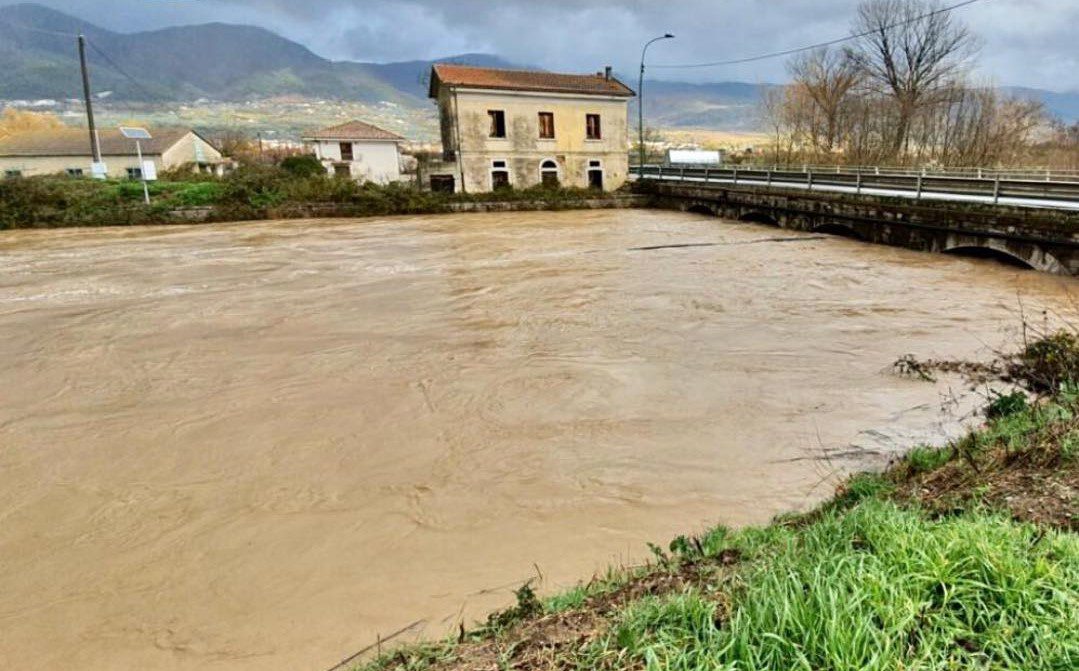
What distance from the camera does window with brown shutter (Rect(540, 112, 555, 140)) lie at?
36.8 meters

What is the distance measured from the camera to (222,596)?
4.35 metres

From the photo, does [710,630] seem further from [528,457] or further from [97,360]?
[97,360]

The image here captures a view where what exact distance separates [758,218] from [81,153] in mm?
49499

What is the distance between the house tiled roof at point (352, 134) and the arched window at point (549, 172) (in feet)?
60.8

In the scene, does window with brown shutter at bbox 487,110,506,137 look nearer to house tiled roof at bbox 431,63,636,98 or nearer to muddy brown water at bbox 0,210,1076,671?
house tiled roof at bbox 431,63,636,98

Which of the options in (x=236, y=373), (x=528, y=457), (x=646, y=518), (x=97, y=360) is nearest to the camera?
(x=646, y=518)

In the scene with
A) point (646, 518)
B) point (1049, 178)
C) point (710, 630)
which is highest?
point (1049, 178)

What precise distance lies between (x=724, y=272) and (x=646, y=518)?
12.8 metres

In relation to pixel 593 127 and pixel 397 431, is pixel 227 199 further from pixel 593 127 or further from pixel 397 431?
pixel 397 431

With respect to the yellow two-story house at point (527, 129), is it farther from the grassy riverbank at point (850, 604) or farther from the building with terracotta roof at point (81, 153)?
the grassy riverbank at point (850, 604)

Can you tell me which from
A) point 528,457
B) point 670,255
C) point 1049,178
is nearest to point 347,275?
point 670,255

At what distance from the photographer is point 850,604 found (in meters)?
2.25

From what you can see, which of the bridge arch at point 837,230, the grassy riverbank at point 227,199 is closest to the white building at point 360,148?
the grassy riverbank at point 227,199

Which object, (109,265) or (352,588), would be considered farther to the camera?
(109,265)
